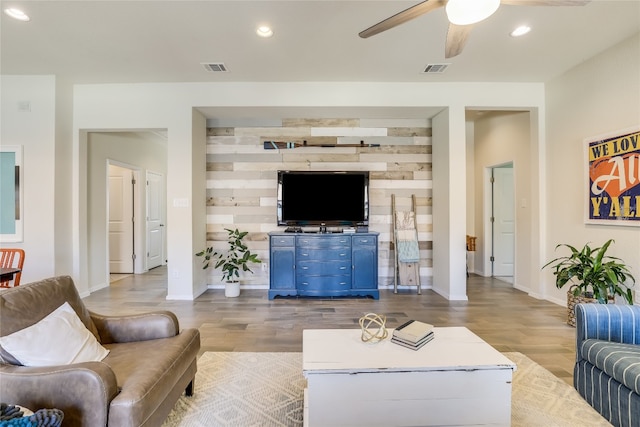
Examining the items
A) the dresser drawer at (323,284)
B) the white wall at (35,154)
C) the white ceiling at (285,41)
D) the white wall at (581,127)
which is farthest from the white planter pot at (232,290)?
the white wall at (581,127)

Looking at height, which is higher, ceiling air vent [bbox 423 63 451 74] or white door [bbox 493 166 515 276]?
ceiling air vent [bbox 423 63 451 74]

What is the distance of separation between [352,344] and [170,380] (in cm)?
99

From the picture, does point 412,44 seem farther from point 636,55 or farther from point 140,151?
point 140,151

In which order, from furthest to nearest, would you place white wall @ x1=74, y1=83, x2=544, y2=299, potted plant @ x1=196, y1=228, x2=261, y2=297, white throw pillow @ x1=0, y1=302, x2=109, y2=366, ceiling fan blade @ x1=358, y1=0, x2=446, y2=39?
potted plant @ x1=196, y1=228, x2=261, y2=297 → white wall @ x1=74, y1=83, x2=544, y2=299 → ceiling fan blade @ x1=358, y1=0, x2=446, y2=39 → white throw pillow @ x1=0, y1=302, x2=109, y2=366

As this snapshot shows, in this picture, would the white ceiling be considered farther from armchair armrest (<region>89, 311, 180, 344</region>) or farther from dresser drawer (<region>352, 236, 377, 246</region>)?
armchair armrest (<region>89, 311, 180, 344</region>)

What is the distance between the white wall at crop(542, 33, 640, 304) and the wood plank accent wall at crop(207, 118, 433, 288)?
5.39 feet

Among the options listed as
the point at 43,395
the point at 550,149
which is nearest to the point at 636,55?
the point at 550,149

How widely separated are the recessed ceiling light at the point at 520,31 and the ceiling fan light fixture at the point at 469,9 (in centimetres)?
161

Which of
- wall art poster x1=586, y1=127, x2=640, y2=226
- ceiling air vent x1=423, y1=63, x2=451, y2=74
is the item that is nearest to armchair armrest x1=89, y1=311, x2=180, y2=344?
ceiling air vent x1=423, y1=63, x2=451, y2=74

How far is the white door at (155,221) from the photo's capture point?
6.39 m

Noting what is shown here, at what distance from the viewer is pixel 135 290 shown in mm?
4699

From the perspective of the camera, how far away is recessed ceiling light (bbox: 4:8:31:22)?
8.54ft

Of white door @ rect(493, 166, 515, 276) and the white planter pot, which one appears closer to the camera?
the white planter pot

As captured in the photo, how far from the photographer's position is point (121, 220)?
19.9 ft
